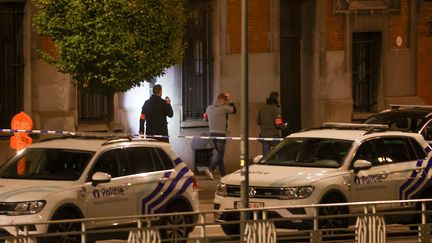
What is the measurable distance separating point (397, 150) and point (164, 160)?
3.80 metres

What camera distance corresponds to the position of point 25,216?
15.7 m

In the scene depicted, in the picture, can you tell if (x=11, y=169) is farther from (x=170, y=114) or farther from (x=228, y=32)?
(x=228, y=32)

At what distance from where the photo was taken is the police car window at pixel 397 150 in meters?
19.5

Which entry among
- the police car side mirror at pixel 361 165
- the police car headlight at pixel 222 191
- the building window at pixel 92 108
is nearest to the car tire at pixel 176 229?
the police car headlight at pixel 222 191

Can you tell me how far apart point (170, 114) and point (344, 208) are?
864cm

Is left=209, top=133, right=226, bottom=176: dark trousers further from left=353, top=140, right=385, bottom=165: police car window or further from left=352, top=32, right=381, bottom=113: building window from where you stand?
left=353, top=140, right=385, bottom=165: police car window

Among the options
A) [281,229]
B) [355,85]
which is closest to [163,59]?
[281,229]

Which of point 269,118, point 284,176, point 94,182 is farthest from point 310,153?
point 269,118

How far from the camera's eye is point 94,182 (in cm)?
1655

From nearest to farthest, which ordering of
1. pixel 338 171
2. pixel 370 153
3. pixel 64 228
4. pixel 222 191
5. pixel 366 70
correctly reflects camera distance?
1. pixel 64 228
2. pixel 338 171
3. pixel 222 191
4. pixel 370 153
5. pixel 366 70

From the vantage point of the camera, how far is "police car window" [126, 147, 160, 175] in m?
17.5

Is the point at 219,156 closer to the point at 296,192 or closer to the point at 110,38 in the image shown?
the point at 110,38

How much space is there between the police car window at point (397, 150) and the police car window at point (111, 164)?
170 inches

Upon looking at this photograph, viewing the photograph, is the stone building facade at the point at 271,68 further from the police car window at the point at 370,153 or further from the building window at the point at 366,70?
the police car window at the point at 370,153
